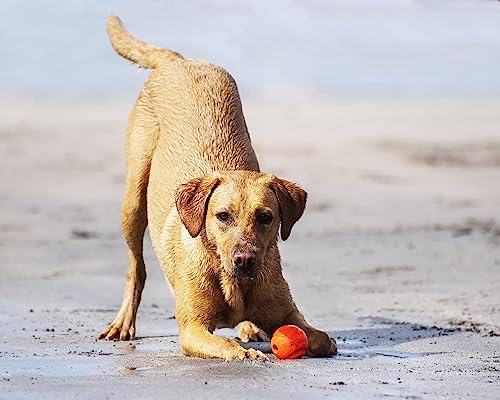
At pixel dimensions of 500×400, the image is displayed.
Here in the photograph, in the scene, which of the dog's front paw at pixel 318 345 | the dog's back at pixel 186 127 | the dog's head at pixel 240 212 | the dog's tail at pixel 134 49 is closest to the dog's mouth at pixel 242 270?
the dog's head at pixel 240 212

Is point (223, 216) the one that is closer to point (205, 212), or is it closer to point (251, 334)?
point (205, 212)

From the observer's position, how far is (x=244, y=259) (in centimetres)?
703

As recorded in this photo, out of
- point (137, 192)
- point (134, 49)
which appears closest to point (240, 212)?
point (137, 192)

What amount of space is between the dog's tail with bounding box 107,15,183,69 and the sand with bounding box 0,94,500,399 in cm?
179

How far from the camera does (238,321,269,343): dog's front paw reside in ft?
27.9

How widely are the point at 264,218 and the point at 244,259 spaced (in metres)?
0.31

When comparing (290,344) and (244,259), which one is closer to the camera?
(244,259)

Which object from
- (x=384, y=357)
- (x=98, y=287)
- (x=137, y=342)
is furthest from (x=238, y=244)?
(x=98, y=287)

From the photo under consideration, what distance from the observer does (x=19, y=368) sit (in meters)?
6.85

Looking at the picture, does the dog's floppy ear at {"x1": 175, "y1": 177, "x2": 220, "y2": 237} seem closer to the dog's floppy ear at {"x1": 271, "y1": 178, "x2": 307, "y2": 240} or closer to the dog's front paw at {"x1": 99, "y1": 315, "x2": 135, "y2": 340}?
the dog's floppy ear at {"x1": 271, "y1": 178, "x2": 307, "y2": 240}

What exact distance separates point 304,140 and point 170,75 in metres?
10.9

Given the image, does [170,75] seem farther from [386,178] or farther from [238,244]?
[386,178]

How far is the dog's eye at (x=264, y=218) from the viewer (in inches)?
284

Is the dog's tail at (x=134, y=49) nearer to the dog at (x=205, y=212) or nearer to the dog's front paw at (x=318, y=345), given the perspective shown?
the dog at (x=205, y=212)
